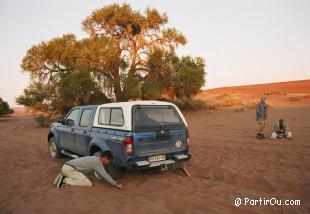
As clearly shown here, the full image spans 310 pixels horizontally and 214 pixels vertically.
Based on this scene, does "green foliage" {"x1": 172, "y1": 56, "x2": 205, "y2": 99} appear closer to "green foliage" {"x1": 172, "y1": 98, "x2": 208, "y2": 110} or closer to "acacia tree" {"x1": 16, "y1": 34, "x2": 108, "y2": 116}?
"green foliage" {"x1": 172, "y1": 98, "x2": 208, "y2": 110}

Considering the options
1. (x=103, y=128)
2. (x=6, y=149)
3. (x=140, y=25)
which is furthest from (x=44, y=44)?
(x=103, y=128)

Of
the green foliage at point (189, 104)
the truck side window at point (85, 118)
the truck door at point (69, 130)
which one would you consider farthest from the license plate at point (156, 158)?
the green foliage at point (189, 104)

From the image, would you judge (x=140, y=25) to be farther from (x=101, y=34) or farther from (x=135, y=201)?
(x=135, y=201)

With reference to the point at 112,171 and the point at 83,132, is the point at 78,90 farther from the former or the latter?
the point at 112,171

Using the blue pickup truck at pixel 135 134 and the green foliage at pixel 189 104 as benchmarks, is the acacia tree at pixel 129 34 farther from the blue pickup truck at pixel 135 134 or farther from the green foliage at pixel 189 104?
the blue pickup truck at pixel 135 134

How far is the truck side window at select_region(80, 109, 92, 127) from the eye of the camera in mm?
8128

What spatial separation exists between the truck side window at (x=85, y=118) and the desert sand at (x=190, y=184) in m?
1.45

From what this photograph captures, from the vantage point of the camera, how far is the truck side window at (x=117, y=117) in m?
6.86

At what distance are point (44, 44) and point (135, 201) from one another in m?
22.6

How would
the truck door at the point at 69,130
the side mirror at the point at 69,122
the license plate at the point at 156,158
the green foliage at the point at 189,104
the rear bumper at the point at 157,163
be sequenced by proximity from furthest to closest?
the green foliage at the point at 189,104 < the side mirror at the point at 69,122 < the truck door at the point at 69,130 < the license plate at the point at 156,158 < the rear bumper at the point at 157,163

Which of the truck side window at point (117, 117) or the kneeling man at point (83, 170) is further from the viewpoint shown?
the truck side window at point (117, 117)

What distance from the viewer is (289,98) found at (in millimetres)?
29406

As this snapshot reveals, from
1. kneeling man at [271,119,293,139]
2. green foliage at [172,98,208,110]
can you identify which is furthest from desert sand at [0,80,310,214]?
green foliage at [172,98,208,110]

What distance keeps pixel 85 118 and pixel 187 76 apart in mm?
15617
